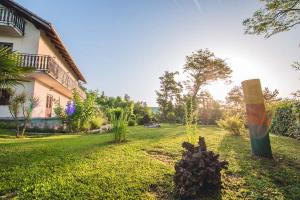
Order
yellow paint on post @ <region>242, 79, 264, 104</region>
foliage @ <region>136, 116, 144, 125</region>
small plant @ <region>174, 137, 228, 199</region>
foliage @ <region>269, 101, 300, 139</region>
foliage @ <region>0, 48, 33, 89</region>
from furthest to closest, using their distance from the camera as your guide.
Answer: foliage @ <region>136, 116, 144, 125</region> → foliage @ <region>269, 101, 300, 139</region> → yellow paint on post @ <region>242, 79, 264, 104</region> → foliage @ <region>0, 48, 33, 89</region> → small plant @ <region>174, 137, 228, 199</region>

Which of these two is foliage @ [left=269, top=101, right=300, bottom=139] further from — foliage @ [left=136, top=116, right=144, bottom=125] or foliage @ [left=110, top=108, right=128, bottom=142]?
foliage @ [left=136, top=116, right=144, bottom=125]

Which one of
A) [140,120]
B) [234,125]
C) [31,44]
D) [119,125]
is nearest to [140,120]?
[140,120]

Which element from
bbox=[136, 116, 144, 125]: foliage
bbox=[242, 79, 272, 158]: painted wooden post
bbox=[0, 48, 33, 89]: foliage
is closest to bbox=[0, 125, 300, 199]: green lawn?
bbox=[242, 79, 272, 158]: painted wooden post

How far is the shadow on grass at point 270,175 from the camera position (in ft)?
9.80

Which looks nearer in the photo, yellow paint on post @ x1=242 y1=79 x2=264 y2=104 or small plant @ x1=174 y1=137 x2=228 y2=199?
small plant @ x1=174 y1=137 x2=228 y2=199

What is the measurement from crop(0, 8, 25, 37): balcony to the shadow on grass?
14.4m

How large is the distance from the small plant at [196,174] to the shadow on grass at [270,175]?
1.62 feet

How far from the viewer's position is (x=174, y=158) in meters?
4.59

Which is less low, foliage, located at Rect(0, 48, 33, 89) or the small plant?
foliage, located at Rect(0, 48, 33, 89)

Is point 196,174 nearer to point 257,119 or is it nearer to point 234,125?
point 257,119

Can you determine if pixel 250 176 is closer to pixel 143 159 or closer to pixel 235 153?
pixel 235 153

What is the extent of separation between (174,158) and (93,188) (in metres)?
2.09

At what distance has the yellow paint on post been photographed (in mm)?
4844

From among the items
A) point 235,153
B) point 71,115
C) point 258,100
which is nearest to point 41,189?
point 235,153
